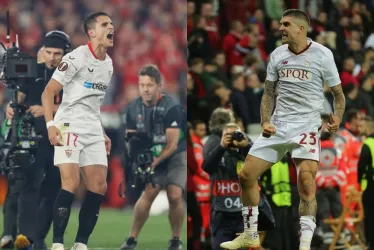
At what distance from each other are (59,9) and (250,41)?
24.7 feet

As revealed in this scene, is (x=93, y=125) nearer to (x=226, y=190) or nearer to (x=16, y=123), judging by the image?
(x=16, y=123)

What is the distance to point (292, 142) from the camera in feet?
32.8

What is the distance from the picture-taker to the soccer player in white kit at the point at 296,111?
994 centimetres

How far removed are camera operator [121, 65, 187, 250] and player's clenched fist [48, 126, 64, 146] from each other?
133 cm

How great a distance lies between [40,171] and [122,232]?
3.79ft

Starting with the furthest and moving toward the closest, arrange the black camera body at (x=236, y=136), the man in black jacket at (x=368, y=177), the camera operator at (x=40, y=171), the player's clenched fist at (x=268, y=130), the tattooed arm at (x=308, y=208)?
the man in black jacket at (x=368, y=177)
the camera operator at (x=40, y=171)
the black camera body at (x=236, y=136)
the tattooed arm at (x=308, y=208)
the player's clenched fist at (x=268, y=130)

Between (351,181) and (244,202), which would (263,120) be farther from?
(351,181)

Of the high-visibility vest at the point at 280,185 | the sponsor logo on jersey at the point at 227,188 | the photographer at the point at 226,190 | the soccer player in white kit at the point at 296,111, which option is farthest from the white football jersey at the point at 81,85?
the high-visibility vest at the point at 280,185

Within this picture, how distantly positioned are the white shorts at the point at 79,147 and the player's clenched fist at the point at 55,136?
0.04m

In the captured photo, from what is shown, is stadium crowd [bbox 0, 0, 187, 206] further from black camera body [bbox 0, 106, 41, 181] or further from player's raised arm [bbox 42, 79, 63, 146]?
player's raised arm [bbox 42, 79, 63, 146]

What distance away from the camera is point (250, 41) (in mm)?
18500

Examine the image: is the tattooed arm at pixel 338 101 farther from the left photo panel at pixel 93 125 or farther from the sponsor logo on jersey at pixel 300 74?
the left photo panel at pixel 93 125

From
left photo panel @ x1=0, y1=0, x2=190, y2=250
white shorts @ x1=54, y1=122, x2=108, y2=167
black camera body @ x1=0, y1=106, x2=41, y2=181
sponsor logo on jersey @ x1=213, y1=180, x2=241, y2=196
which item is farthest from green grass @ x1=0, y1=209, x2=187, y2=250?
sponsor logo on jersey @ x1=213, y1=180, x2=241, y2=196

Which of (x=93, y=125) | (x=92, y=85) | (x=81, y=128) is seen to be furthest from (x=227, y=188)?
(x=92, y=85)
